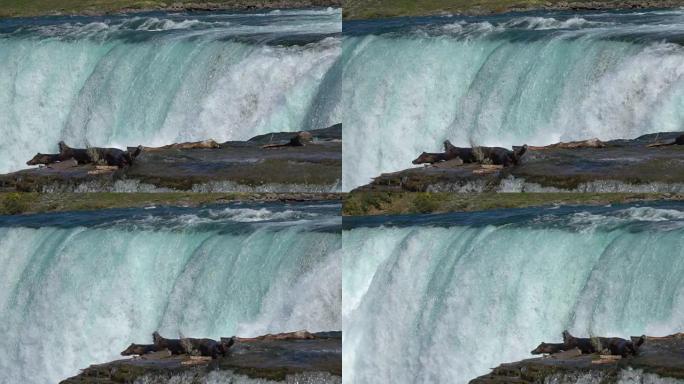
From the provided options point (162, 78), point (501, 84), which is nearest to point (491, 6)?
point (501, 84)

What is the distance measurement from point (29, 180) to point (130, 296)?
1.31 m

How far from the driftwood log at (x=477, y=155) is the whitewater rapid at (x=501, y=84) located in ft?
1.04

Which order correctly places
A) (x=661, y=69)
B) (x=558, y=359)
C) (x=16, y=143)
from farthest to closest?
(x=16, y=143), (x=661, y=69), (x=558, y=359)

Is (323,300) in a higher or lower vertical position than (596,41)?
lower

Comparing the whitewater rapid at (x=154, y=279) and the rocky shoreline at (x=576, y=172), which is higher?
the rocky shoreline at (x=576, y=172)

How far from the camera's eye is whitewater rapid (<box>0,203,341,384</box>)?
54.5ft

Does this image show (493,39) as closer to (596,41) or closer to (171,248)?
(596,41)

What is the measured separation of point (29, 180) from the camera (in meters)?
17.5

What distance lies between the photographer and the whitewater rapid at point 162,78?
56.1ft

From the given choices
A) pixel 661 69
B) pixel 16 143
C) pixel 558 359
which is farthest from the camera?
pixel 16 143

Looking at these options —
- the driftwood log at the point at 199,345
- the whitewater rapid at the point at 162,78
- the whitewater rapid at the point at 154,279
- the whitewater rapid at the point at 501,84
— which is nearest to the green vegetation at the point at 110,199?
the whitewater rapid at the point at 154,279

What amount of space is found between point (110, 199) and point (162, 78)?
1.21 metres

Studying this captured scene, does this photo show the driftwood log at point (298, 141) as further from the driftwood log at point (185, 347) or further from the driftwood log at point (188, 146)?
the driftwood log at point (185, 347)

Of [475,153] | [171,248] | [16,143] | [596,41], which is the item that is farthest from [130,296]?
[596,41]
